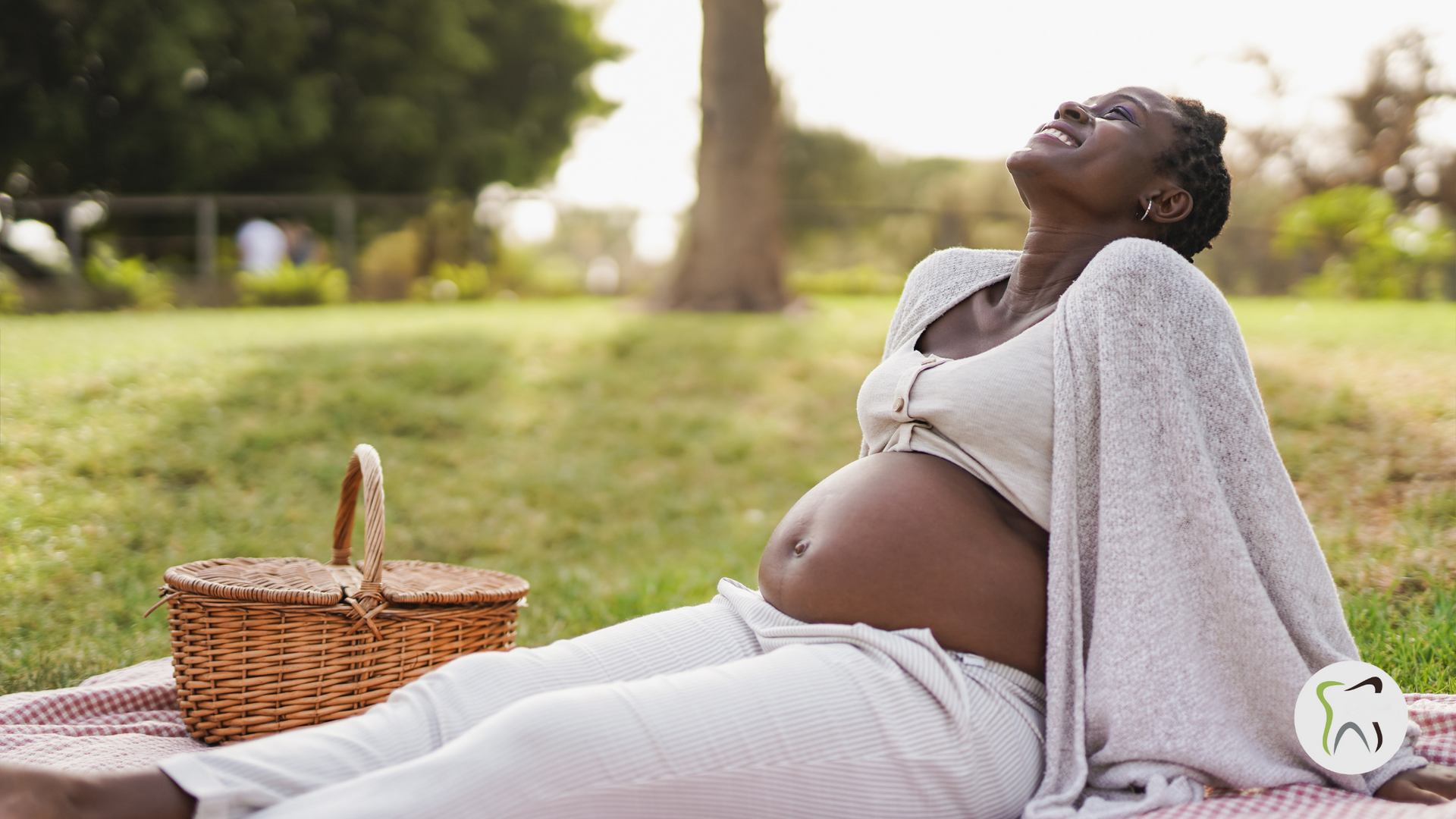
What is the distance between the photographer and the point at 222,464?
659cm

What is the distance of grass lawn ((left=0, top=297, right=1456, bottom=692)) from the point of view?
4.70 metres

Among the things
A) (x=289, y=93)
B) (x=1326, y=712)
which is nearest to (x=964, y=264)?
(x=1326, y=712)

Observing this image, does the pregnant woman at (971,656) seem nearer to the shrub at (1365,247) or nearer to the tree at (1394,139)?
the shrub at (1365,247)

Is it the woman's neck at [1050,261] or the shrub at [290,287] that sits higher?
the woman's neck at [1050,261]

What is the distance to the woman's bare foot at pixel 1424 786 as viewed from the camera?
2.05 m

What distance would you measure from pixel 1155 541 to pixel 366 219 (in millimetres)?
18384

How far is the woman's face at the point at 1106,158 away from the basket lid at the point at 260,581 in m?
2.12

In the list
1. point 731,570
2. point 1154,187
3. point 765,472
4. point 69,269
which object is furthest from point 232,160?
point 1154,187

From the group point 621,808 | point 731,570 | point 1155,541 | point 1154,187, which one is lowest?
point 731,570

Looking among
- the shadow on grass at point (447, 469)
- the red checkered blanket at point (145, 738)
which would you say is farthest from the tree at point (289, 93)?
the red checkered blanket at point (145, 738)

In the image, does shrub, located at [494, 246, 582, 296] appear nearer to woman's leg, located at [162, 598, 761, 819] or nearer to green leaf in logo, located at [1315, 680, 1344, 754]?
woman's leg, located at [162, 598, 761, 819]

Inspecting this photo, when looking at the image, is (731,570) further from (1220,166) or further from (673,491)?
(1220,166)

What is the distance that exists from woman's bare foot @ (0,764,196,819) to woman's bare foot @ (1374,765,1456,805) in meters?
2.21

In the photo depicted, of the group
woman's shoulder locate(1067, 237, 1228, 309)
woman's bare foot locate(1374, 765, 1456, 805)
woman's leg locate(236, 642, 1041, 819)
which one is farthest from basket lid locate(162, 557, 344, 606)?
woman's bare foot locate(1374, 765, 1456, 805)
